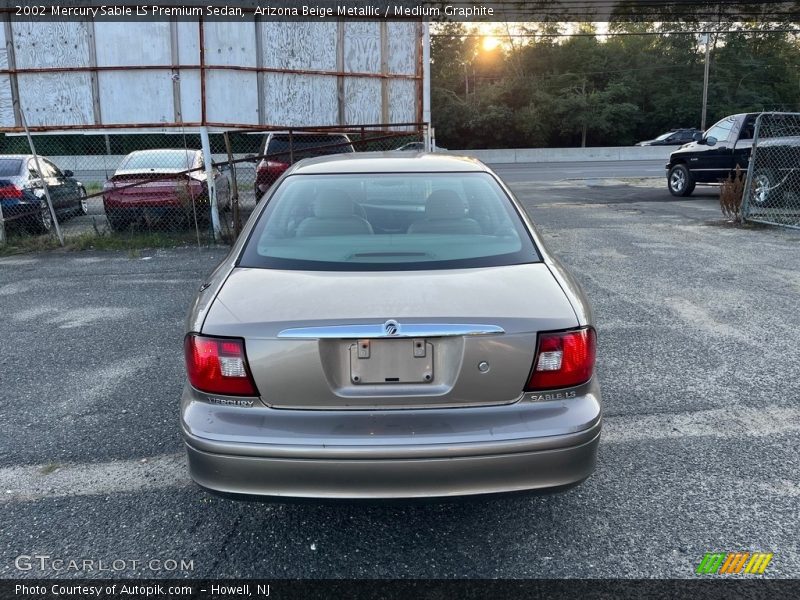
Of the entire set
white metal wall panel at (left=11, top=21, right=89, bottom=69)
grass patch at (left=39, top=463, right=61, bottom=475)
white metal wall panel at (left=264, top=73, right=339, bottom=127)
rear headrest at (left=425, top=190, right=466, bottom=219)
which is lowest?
grass patch at (left=39, top=463, right=61, bottom=475)

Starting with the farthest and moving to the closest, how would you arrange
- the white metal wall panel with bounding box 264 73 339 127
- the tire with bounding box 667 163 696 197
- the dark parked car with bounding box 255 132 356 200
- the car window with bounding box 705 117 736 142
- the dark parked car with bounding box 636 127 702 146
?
the dark parked car with bounding box 636 127 702 146
the tire with bounding box 667 163 696 197
the car window with bounding box 705 117 736 142
the dark parked car with bounding box 255 132 356 200
the white metal wall panel with bounding box 264 73 339 127

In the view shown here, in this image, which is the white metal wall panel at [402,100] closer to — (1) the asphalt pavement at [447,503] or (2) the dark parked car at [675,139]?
(1) the asphalt pavement at [447,503]

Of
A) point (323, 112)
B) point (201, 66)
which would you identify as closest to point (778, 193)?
point (323, 112)

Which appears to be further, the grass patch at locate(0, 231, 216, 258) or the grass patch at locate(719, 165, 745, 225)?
the grass patch at locate(719, 165, 745, 225)

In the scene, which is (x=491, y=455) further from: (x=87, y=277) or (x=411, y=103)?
(x=411, y=103)

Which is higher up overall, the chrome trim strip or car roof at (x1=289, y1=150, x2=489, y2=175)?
car roof at (x1=289, y1=150, x2=489, y2=175)

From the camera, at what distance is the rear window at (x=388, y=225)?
2.92 metres

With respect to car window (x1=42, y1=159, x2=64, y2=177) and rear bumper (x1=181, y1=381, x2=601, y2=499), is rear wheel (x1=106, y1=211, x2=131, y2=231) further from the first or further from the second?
rear bumper (x1=181, y1=381, x2=601, y2=499)

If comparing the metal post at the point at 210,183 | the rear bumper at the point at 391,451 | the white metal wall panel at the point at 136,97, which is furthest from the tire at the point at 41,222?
the rear bumper at the point at 391,451

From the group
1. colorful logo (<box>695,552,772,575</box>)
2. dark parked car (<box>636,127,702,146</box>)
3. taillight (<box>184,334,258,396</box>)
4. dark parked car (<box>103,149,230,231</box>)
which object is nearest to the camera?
taillight (<box>184,334,258,396</box>)

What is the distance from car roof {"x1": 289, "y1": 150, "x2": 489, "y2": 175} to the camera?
11.8 ft

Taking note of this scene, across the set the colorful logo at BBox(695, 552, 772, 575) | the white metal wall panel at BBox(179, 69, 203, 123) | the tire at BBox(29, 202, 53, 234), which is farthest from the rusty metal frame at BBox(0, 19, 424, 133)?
the colorful logo at BBox(695, 552, 772, 575)

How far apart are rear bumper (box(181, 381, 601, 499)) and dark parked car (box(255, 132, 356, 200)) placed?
8884mm

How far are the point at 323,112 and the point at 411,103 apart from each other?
1595 mm
